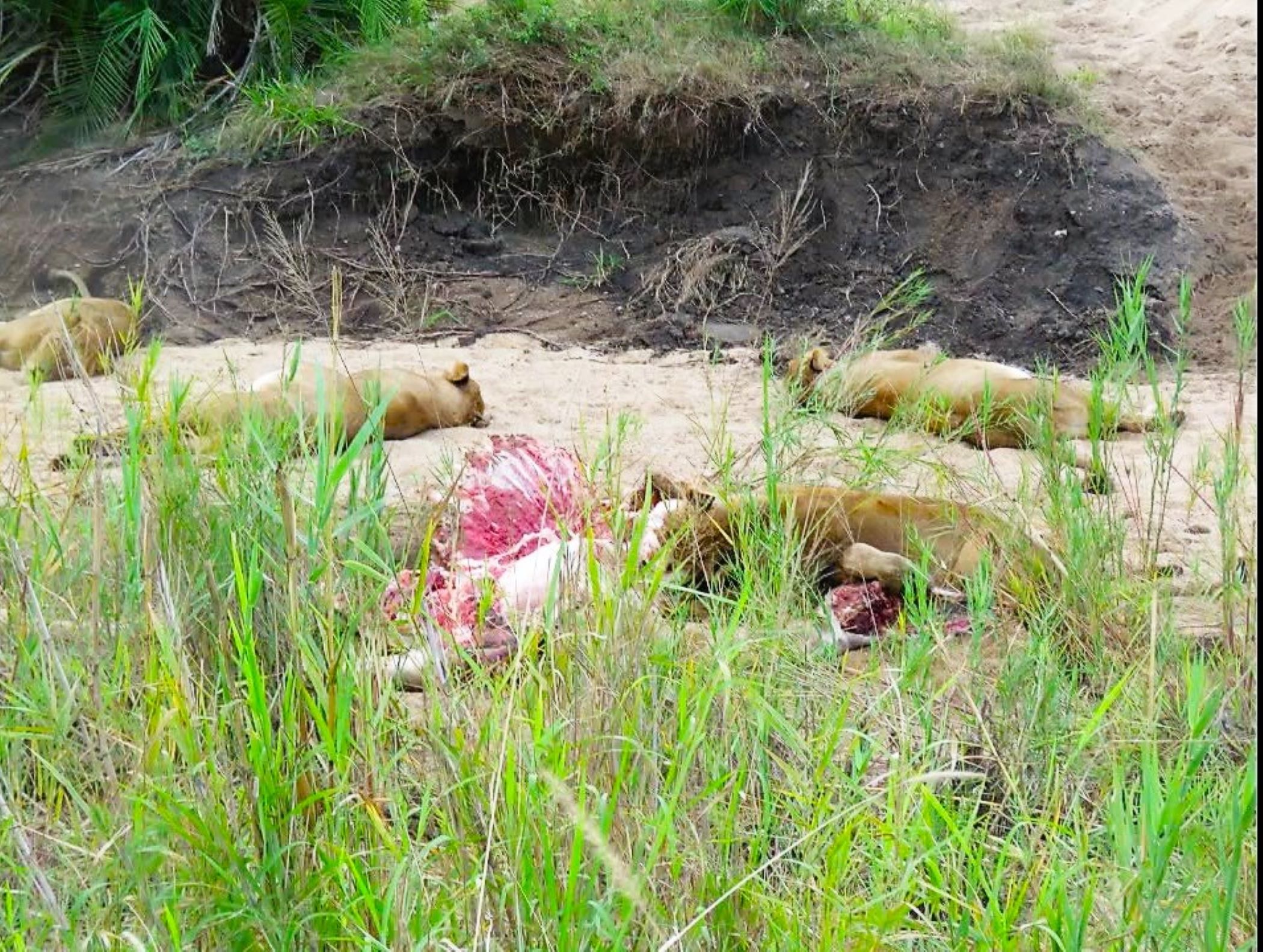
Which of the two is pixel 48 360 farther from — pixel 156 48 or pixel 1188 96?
pixel 1188 96

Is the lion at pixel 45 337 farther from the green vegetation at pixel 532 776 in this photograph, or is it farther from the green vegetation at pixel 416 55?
the green vegetation at pixel 532 776

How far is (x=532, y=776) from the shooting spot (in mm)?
2162

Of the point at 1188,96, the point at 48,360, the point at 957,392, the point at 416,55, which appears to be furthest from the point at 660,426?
the point at 1188,96

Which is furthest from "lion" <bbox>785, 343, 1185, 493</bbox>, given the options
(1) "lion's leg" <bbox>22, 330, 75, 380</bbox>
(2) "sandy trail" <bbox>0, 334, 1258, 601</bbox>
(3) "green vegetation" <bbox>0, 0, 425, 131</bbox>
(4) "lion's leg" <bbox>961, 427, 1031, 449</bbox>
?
(3) "green vegetation" <bbox>0, 0, 425, 131</bbox>

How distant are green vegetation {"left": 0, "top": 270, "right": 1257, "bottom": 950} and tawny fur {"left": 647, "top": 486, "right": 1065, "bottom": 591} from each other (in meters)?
0.83

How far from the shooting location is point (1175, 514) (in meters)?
5.09

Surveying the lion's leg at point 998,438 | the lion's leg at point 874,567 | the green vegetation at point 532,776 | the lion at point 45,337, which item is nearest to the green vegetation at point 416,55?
the lion at point 45,337

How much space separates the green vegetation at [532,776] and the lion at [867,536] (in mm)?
804

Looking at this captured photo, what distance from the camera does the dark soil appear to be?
30.3 feet

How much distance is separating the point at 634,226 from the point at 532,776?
8299mm

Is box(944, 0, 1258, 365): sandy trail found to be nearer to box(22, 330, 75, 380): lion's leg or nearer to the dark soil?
the dark soil

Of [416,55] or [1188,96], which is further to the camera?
[1188,96]

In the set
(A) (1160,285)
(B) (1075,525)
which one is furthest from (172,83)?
(B) (1075,525)

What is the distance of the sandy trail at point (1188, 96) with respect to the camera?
9.62 metres
